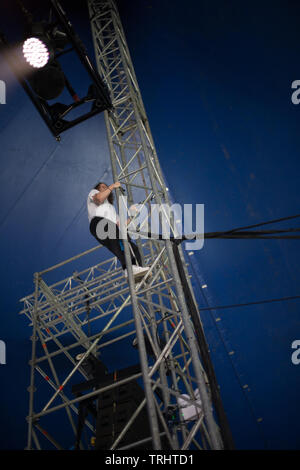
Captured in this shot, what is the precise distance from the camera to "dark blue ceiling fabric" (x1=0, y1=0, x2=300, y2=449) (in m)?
5.50

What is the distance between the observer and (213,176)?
6.40 m

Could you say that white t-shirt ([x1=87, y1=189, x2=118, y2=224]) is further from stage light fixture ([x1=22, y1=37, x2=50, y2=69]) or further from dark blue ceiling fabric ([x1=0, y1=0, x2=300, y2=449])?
dark blue ceiling fabric ([x1=0, y1=0, x2=300, y2=449])

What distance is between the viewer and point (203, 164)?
6.52 m

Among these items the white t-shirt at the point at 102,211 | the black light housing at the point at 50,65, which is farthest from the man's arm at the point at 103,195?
the black light housing at the point at 50,65

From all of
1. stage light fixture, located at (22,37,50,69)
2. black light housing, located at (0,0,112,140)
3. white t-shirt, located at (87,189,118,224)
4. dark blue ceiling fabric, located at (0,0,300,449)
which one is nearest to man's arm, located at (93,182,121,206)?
white t-shirt, located at (87,189,118,224)

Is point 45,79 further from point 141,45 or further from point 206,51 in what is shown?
point 141,45

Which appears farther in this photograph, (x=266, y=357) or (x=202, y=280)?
(x=202, y=280)

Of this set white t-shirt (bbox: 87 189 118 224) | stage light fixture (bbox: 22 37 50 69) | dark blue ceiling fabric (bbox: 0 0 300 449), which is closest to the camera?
stage light fixture (bbox: 22 37 50 69)

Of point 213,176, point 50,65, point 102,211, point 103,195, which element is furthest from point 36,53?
point 213,176

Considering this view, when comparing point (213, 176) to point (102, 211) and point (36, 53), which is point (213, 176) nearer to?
point (102, 211)

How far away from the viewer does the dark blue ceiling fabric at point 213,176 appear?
5.50 meters

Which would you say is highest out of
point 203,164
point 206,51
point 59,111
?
point 206,51

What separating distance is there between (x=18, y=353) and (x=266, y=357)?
4.66m

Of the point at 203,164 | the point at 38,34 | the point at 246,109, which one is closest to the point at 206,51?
the point at 246,109
